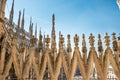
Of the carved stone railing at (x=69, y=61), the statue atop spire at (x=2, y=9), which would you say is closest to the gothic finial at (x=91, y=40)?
the carved stone railing at (x=69, y=61)

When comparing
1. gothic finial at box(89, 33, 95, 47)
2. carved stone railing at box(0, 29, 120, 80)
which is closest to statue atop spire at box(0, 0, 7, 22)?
carved stone railing at box(0, 29, 120, 80)

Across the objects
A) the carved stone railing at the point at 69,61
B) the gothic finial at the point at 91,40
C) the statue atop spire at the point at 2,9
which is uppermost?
the statue atop spire at the point at 2,9

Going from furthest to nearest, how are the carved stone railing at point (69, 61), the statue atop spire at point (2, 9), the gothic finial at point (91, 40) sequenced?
1. the statue atop spire at point (2, 9)
2. the gothic finial at point (91, 40)
3. the carved stone railing at point (69, 61)

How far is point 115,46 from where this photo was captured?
23.6ft

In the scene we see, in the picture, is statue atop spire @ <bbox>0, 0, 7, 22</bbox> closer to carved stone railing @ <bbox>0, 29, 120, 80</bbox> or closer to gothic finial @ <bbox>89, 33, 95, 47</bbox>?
carved stone railing @ <bbox>0, 29, 120, 80</bbox>

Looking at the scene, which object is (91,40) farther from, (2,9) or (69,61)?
(2,9)

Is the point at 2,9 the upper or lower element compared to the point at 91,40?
upper

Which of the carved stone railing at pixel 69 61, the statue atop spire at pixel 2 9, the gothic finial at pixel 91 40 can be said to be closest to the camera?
the carved stone railing at pixel 69 61

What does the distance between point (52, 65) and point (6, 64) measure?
173cm

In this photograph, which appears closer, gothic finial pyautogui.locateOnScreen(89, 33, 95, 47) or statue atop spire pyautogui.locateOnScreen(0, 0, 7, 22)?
gothic finial pyautogui.locateOnScreen(89, 33, 95, 47)

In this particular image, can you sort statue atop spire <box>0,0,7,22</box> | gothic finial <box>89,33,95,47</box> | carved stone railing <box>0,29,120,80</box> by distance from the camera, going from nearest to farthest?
1. carved stone railing <box>0,29,120,80</box>
2. gothic finial <box>89,33,95,47</box>
3. statue atop spire <box>0,0,7,22</box>

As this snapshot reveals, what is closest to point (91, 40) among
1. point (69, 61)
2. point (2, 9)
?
point (69, 61)

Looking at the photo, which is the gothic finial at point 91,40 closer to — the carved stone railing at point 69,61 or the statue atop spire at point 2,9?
the carved stone railing at point 69,61

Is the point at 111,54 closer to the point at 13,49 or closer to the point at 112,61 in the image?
the point at 112,61
